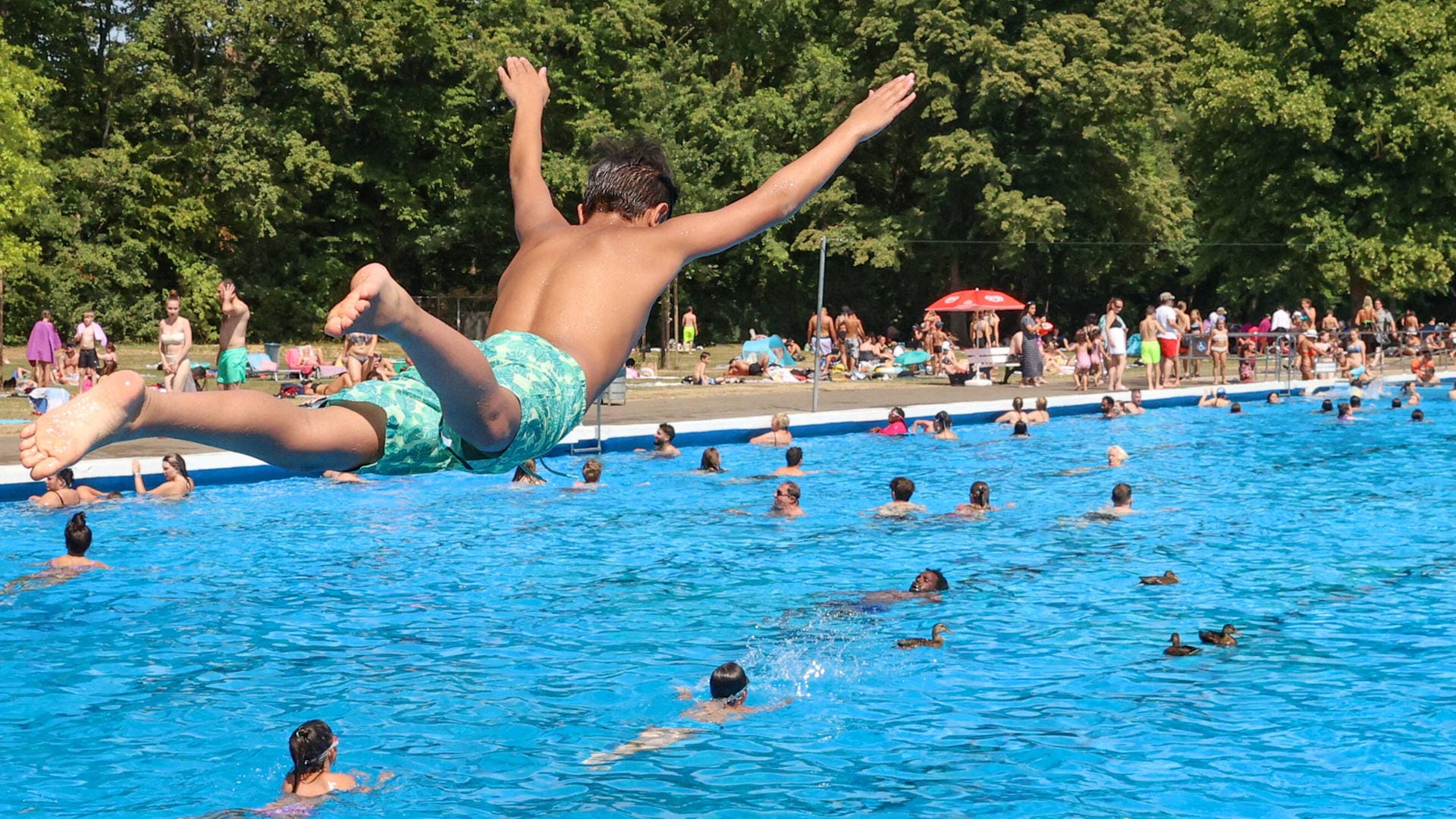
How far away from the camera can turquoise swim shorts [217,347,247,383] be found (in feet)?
59.1

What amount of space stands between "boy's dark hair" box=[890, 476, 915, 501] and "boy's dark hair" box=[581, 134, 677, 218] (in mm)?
9131

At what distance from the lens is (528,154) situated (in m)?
5.42

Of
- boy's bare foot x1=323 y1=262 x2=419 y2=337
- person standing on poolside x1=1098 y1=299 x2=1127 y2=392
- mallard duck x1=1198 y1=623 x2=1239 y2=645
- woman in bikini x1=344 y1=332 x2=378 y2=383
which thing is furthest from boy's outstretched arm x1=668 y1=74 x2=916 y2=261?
person standing on poolside x1=1098 y1=299 x2=1127 y2=392

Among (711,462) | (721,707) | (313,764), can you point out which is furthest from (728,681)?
(711,462)

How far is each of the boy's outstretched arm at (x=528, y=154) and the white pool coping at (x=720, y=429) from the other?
12.5ft

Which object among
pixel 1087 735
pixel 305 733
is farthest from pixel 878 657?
pixel 305 733

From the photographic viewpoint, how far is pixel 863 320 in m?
46.1

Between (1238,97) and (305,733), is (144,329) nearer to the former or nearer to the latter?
(1238,97)

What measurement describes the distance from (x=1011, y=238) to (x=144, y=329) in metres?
22.9

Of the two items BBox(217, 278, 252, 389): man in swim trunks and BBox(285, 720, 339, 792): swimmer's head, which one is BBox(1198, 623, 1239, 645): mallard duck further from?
BBox(217, 278, 252, 389): man in swim trunks

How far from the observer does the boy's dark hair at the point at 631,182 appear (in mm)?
4840

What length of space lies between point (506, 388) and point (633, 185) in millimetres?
1037

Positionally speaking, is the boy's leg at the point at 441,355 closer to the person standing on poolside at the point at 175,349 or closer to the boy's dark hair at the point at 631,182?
the boy's dark hair at the point at 631,182

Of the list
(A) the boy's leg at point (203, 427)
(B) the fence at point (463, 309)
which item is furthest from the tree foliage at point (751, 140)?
(A) the boy's leg at point (203, 427)
